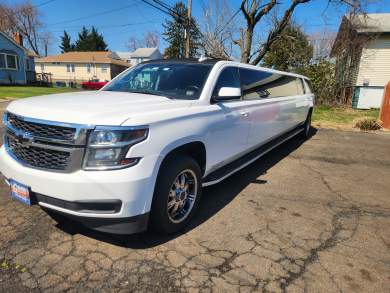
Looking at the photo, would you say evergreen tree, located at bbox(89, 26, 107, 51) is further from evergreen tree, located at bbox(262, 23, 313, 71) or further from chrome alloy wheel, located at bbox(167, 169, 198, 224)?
chrome alloy wheel, located at bbox(167, 169, 198, 224)

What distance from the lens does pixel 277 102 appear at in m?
5.61

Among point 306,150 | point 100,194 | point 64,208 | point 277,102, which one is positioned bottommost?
point 306,150

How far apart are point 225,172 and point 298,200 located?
114cm

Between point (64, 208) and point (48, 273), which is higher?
point (64, 208)

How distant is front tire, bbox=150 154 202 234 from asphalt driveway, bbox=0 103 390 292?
0.58 ft

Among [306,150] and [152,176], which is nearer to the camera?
[152,176]

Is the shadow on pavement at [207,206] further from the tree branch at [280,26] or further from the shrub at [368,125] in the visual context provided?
the tree branch at [280,26]

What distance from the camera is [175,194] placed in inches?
124

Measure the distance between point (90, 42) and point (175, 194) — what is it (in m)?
71.2

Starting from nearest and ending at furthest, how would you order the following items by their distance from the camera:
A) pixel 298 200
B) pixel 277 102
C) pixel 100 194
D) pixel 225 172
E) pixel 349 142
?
pixel 100 194, pixel 225 172, pixel 298 200, pixel 277 102, pixel 349 142

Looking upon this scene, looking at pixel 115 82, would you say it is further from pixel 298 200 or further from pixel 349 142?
pixel 349 142

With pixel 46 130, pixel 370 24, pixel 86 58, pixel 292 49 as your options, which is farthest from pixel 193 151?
pixel 86 58

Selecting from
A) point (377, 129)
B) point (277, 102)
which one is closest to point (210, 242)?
point (277, 102)

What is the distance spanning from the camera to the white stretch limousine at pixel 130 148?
2.46 metres
